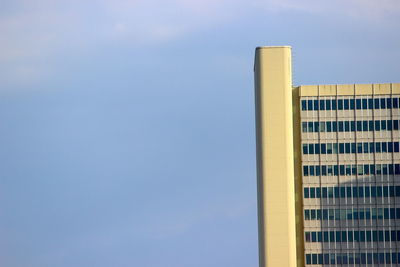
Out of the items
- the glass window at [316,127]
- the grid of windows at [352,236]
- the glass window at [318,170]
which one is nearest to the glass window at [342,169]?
the glass window at [318,170]

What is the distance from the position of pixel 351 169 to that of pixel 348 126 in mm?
6554

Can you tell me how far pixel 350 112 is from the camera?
15800 centimetres

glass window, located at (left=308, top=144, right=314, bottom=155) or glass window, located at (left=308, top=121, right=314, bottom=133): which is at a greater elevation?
glass window, located at (left=308, top=121, right=314, bottom=133)

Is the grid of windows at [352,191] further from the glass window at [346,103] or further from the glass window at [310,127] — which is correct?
the glass window at [346,103]

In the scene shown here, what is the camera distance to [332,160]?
15775 centimetres

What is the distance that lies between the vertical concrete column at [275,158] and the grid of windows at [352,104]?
480 cm

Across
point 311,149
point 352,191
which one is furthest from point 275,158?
point 352,191

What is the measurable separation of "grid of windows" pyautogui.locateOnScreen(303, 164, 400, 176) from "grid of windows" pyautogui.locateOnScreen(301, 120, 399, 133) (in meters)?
5.47

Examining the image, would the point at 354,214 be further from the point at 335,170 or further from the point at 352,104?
the point at 352,104

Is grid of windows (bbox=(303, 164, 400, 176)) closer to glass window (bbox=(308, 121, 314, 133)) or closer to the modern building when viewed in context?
the modern building

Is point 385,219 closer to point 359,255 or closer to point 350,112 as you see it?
point 359,255

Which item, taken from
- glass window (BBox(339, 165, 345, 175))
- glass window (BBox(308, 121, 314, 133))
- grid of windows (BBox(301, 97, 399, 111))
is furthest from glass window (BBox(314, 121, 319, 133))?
glass window (BBox(339, 165, 345, 175))

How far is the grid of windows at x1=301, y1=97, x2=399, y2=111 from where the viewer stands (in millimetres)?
158000

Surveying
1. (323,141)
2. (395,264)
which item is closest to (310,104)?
(323,141)
